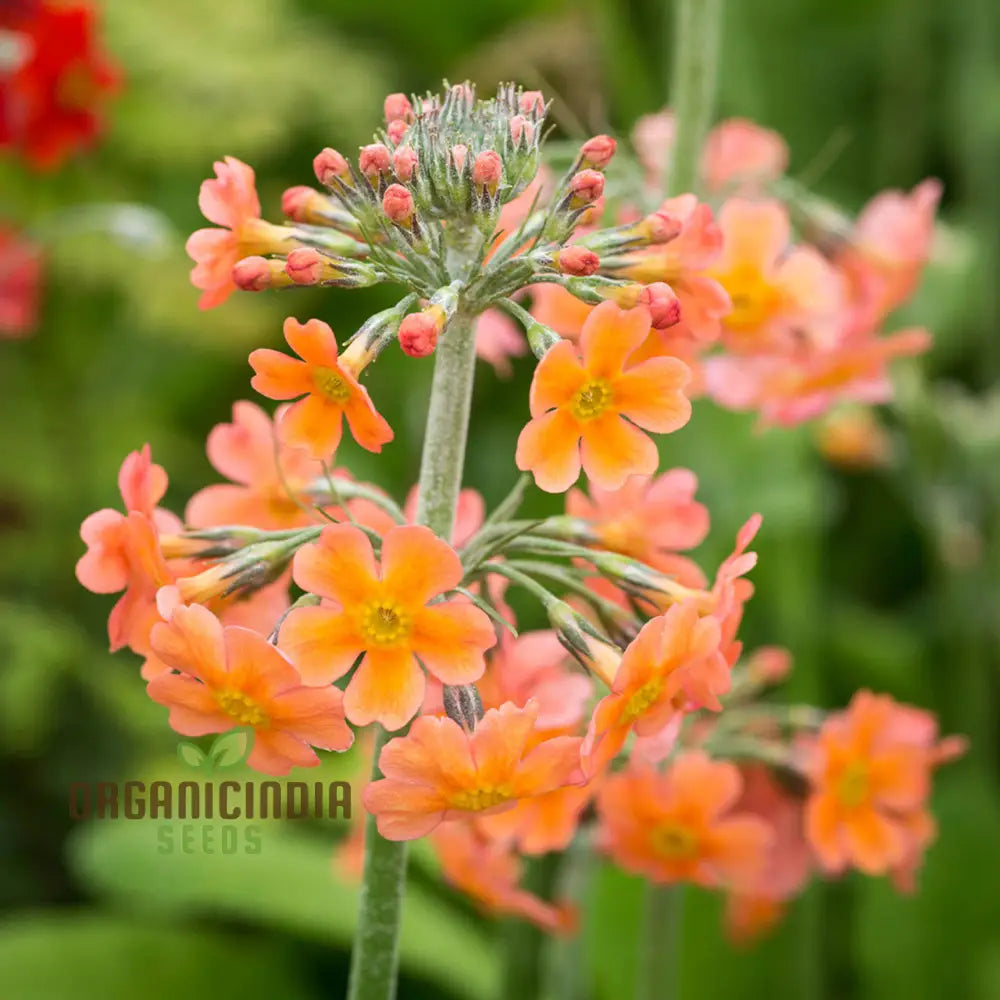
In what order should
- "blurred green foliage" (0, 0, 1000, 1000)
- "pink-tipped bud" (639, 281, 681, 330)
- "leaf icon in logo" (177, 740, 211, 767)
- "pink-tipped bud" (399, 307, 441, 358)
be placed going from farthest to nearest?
"blurred green foliage" (0, 0, 1000, 1000), "leaf icon in logo" (177, 740, 211, 767), "pink-tipped bud" (639, 281, 681, 330), "pink-tipped bud" (399, 307, 441, 358)

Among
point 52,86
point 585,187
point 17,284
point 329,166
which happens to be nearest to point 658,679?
point 585,187

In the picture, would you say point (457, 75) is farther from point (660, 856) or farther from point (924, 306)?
point (660, 856)

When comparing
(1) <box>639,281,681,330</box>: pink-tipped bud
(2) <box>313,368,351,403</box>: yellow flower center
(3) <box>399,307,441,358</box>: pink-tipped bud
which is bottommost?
(2) <box>313,368,351,403</box>: yellow flower center

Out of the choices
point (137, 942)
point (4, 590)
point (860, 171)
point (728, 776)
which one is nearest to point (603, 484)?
point (728, 776)

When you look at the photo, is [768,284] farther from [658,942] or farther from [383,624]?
[658,942]

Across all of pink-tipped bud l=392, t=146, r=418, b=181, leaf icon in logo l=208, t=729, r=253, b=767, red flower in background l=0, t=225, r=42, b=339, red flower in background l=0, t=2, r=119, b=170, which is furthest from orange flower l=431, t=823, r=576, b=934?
red flower in background l=0, t=2, r=119, b=170

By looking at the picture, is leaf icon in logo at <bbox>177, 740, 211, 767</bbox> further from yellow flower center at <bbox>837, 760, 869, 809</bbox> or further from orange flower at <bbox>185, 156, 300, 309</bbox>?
yellow flower center at <bbox>837, 760, 869, 809</bbox>

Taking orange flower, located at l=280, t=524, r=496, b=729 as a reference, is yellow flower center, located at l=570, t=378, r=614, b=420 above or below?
above

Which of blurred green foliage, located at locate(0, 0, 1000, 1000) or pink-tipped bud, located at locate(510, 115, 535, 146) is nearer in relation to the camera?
pink-tipped bud, located at locate(510, 115, 535, 146)
